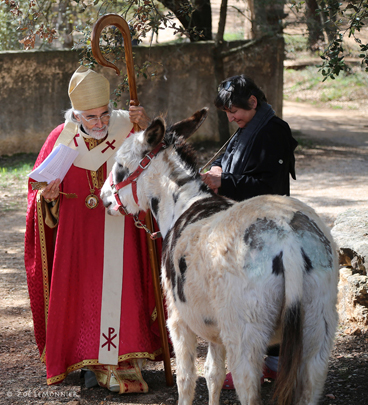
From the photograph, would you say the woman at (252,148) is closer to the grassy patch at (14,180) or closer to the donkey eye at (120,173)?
the donkey eye at (120,173)

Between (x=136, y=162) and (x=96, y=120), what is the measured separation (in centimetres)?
69

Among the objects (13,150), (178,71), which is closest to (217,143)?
(178,71)

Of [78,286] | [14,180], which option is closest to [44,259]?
[78,286]

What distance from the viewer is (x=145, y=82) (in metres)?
12.6

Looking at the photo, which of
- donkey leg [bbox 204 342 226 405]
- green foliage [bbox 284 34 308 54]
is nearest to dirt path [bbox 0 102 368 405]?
donkey leg [bbox 204 342 226 405]

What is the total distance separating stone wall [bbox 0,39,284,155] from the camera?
40.2 ft

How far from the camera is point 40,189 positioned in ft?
11.7

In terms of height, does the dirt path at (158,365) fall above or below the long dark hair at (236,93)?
below

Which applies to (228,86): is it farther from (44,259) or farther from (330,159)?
(330,159)

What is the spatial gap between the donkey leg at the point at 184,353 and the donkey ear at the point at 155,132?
1.00 meters

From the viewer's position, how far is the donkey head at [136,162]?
3.05 meters

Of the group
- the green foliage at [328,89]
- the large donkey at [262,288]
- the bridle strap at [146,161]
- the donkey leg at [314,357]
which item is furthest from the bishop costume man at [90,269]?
the green foliage at [328,89]

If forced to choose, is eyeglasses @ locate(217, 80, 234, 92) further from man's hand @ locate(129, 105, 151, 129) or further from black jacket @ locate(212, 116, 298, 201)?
man's hand @ locate(129, 105, 151, 129)

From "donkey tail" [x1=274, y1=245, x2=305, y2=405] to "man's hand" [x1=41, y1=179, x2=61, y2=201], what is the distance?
191 centimetres
